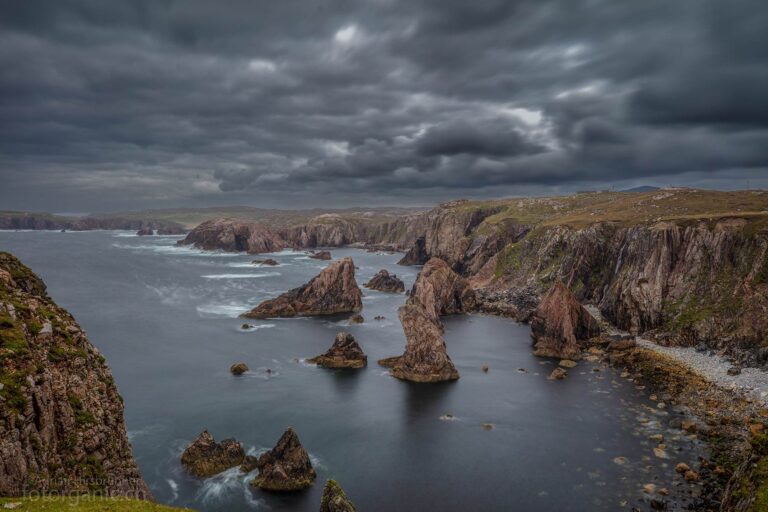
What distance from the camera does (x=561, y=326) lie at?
99562 millimetres

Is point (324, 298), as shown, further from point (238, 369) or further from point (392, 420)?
point (392, 420)

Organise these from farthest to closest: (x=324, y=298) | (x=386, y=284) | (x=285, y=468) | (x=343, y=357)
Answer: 1. (x=386, y=284)
2. (x=324, y=298)
3. (x=343, y=357)
4. (x=285, y=468)

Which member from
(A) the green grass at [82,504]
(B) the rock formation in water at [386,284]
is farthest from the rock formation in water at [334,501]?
(B) the rock formation in water at [386,284]

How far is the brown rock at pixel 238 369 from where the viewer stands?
88.2 meters

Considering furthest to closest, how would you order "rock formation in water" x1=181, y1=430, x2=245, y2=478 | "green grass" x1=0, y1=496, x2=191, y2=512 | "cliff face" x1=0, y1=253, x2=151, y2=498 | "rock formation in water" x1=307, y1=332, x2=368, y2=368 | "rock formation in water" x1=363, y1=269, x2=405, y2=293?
1. "rock formation in water" x1=363, y1=269, x2=405, y2=293
2. "rock formation in water" x1=307, y1=332, x2=368, y2=368
3. "rock formation in water" x1=181, y1=430, x2=245, y2=478
4. "cliff face" x1=0, y1=253, x2=151, y2=498
5. "green grass" x1=0, y1=496, x2=191, y2=512

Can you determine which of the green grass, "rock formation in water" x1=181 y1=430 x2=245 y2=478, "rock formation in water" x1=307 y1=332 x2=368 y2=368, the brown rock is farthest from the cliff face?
"rock formation in water" x1=307 y1=332 x2=368 y2=368

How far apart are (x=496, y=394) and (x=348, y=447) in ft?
97.6

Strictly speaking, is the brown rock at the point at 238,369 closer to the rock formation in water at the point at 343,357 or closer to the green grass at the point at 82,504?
the rock formation in water at the point at 343,357

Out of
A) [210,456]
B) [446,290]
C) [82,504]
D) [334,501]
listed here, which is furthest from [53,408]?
[446,290]

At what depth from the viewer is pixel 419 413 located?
71.6 m

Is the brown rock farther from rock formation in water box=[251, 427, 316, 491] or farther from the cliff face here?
the cliff face

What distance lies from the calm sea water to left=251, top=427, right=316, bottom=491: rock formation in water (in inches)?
47.6

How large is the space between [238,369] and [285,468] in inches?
1612

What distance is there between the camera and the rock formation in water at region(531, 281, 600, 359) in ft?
321
